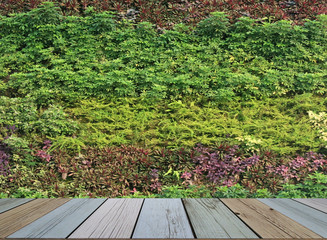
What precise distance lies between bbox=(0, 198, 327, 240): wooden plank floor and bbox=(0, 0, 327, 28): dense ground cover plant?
13.6 feet

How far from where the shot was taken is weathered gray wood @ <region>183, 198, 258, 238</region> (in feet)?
4.47

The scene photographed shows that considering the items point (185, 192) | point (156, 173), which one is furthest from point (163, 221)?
point (156, 173)

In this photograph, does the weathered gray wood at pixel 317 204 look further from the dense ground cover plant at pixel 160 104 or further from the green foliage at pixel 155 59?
the green foliage at pixel 155 59

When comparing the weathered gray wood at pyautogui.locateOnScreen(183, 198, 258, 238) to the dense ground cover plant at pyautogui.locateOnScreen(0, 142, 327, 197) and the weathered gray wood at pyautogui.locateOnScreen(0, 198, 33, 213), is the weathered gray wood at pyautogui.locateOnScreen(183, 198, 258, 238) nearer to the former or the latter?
the weathered gray wood at pyautogui.locateOnScreen(0, 198, 33, 213)

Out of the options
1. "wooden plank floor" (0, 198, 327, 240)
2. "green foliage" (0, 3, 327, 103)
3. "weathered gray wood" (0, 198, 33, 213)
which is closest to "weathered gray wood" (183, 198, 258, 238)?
"wooden plank floor" (0, 198, 327, 240)

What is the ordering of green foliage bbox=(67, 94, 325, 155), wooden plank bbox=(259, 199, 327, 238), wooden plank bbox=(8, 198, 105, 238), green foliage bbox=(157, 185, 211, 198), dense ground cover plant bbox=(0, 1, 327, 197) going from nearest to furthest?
wooden plank bbox=(8, 198, 105, 238), wooden plank bbox=(259, 199, 327, 238), green foliage bbox=(157, 185, 211, 198), dense ground cover plant bbox=(0, 1, 327, 197), green foliage bbox=(67, 94, 325, 155)

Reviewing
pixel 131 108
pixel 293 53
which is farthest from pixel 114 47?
pixel 293 53

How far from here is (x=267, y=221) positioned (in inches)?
62.7

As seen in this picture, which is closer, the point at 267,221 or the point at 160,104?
the point at 267,221

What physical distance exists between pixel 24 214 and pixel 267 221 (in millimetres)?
1497

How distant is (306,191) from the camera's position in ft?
14.6

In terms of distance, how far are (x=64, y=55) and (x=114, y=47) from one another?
3.23ft

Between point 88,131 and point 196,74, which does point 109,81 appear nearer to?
point 88,131

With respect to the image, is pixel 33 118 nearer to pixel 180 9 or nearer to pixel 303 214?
pixel 180 9
